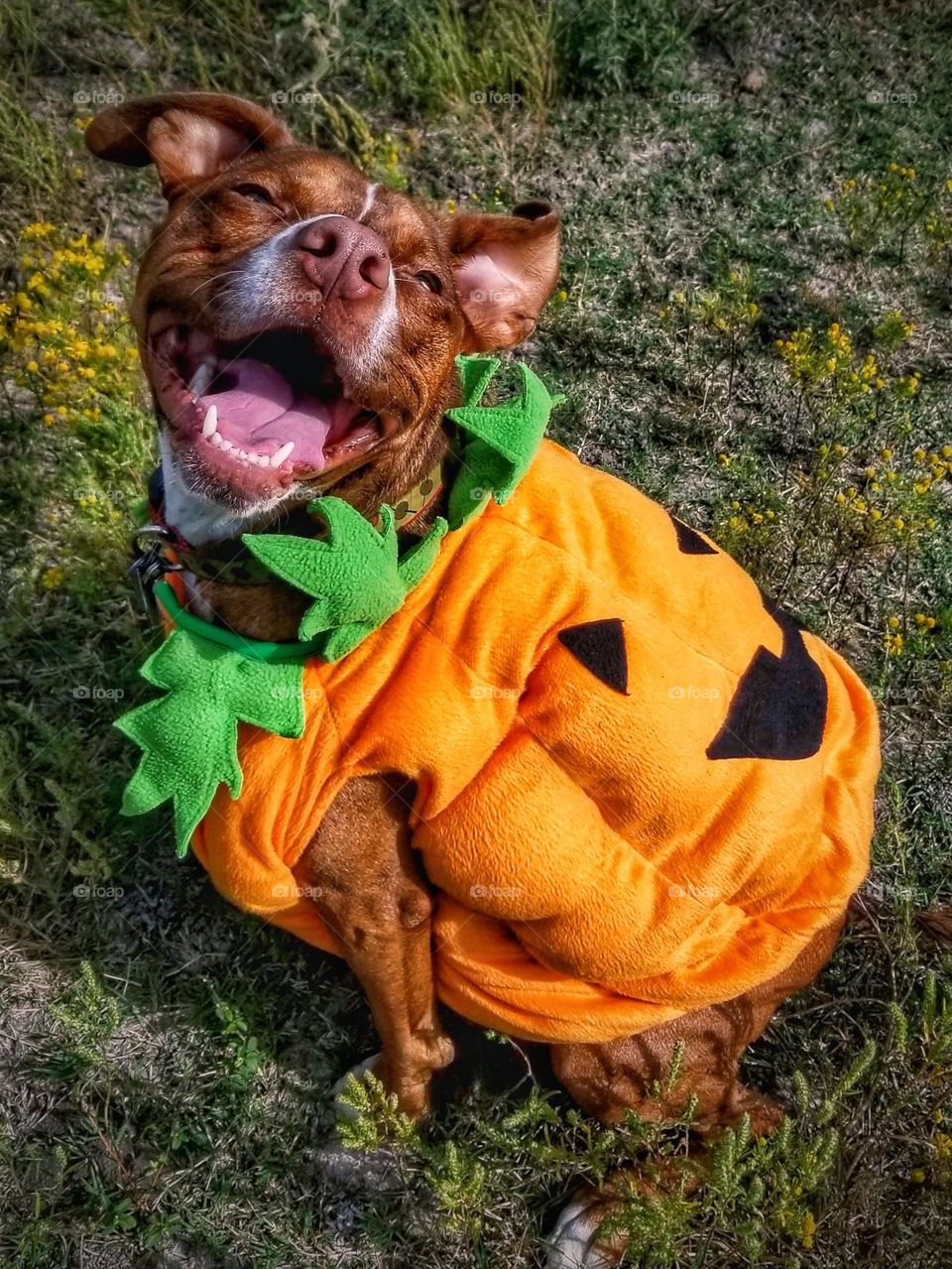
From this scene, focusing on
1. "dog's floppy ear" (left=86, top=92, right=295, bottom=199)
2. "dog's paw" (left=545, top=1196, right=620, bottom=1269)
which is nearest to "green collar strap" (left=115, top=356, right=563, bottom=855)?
"dog's floppy ear" (left=86, top=92, right=295, bottom=199)

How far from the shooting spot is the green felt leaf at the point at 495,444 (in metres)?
1.98

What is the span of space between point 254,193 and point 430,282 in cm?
47

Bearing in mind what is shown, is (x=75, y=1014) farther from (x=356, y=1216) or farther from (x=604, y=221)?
(x=604, y=221)

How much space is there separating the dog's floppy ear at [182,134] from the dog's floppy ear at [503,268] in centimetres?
55

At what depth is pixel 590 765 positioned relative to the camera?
2.04 m

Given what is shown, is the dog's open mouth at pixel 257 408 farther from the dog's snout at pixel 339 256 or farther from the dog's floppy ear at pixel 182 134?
the dog's floppy ear at pixel 182 134

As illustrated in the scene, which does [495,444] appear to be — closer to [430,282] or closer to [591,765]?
[430,282]

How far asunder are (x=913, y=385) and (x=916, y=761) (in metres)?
1.42

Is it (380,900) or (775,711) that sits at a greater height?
(775,711)

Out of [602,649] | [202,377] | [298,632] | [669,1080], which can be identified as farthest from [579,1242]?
[202,377]

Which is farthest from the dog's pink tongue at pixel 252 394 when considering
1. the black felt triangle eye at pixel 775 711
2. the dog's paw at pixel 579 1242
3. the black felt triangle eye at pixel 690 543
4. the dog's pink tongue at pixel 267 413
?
the dog's paw at pixel 579 1242

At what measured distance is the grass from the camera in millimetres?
2773

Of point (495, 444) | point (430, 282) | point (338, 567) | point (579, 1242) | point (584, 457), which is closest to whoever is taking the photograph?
point (338, 567)

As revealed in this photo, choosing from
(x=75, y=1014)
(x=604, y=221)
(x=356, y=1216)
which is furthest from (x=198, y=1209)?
(x=604, y=221)
